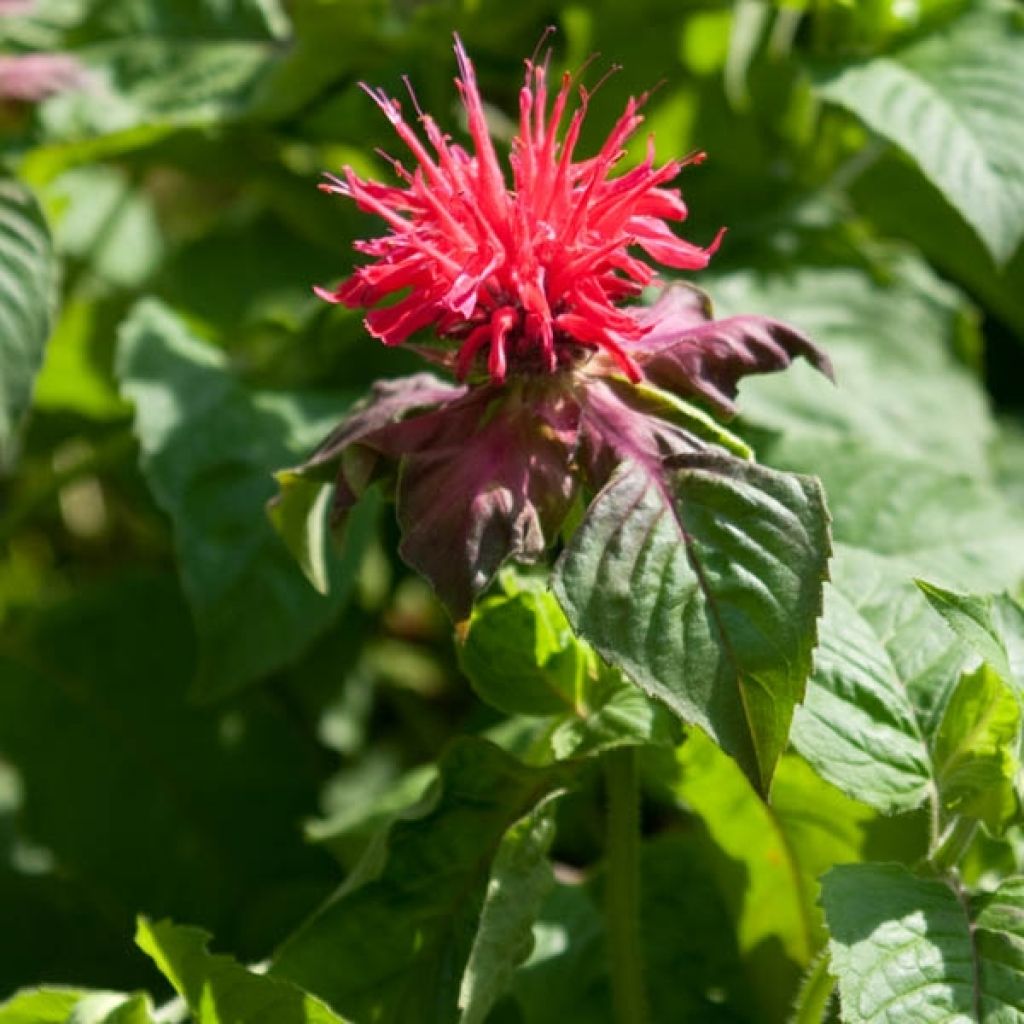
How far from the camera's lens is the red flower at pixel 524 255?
0.70 metres

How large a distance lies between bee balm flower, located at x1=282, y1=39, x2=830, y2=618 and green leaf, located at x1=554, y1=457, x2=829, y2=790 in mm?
21

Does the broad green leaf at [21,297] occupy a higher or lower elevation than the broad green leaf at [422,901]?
higher

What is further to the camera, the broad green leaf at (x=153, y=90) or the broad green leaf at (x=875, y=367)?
the broad green leaf at (x=153, y=90)

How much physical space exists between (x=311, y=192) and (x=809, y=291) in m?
0.43

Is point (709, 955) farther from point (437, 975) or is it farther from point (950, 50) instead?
point (950, 50)

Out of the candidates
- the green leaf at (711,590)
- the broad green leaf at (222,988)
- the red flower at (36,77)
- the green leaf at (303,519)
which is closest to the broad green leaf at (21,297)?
the red flower at (36,77)

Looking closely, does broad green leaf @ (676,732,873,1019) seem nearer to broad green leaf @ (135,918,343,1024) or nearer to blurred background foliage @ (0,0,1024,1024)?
blurred background foliage @ (0,0,1024,1024)

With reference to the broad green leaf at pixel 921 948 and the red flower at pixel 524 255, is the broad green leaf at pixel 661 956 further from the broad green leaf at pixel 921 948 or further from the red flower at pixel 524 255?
the red flower at pixel 524 255

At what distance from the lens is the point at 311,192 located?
1388 mm

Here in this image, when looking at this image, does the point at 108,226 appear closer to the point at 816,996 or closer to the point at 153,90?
the point at 153,90

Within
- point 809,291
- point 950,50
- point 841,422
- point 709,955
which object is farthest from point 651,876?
point 950,50

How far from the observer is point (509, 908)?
715mm

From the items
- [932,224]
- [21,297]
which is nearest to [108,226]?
[21,297]

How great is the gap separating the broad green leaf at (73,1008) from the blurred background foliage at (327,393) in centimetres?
21
